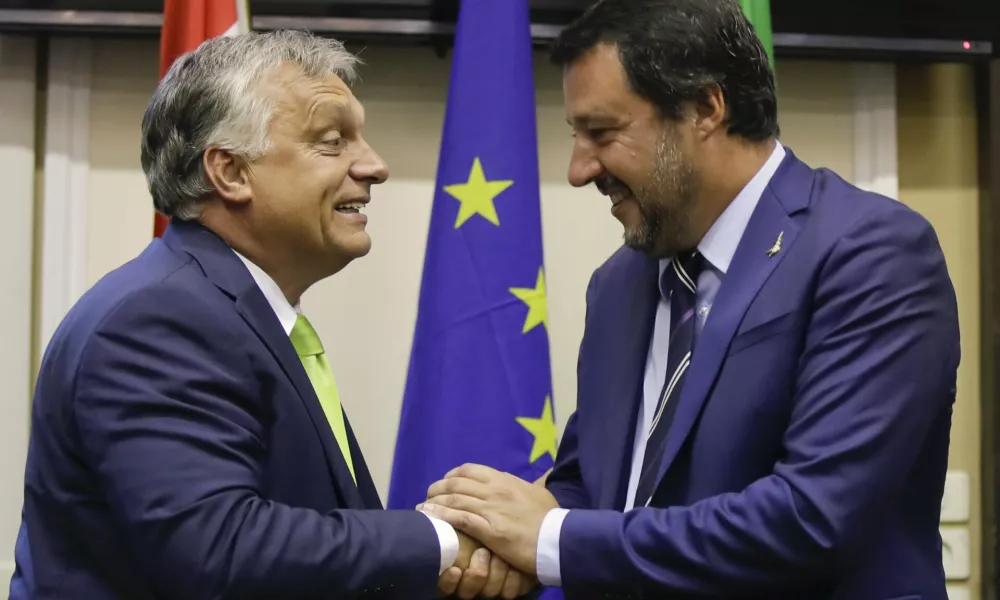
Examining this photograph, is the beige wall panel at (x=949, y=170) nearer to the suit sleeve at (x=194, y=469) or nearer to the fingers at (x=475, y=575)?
the fingers at (x=475, y=575)

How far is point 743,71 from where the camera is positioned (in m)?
1.76

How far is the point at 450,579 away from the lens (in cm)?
169

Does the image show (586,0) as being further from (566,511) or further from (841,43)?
(566,511)

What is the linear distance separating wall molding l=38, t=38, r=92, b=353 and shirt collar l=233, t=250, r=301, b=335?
1.54m

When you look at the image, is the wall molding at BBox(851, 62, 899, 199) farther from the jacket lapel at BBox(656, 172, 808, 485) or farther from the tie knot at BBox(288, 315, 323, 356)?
the tie knot at BBox(288, 315, 323, 356)

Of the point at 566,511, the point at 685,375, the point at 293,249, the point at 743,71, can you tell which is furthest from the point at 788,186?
the point at 293,249

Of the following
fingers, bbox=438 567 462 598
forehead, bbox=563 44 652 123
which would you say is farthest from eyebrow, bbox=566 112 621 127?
fingers, bbox=438 567 462 598

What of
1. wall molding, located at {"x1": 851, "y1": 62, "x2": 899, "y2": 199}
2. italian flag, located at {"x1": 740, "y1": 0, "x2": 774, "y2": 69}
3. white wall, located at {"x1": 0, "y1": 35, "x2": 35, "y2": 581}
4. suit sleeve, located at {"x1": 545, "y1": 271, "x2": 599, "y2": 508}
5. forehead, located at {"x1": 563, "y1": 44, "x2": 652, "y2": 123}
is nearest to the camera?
forehead, located at {"x1": 563, "y1": 44, "x2": 652, "y2": 123}

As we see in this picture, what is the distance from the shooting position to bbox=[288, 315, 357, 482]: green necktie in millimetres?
1748

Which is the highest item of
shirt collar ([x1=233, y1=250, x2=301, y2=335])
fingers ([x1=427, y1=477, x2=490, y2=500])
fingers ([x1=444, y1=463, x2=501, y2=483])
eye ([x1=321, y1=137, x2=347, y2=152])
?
eye ([x1=321, y1=137, x2=347, y2=152])

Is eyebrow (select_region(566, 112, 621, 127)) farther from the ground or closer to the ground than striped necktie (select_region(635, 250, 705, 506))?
farther from the ground

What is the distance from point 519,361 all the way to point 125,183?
1.33 metres

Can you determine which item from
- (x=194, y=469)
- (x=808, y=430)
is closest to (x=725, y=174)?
(x=808, y=430)

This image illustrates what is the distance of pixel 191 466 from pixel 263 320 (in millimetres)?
280
